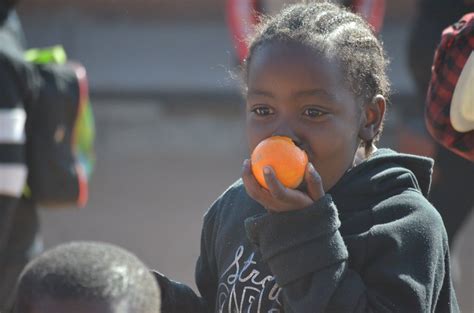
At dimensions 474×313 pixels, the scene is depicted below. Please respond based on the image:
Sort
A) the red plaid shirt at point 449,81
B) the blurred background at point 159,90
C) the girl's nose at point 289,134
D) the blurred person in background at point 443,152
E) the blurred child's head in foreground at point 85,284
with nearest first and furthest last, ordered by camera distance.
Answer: the blurred child's head in foreground at point 85,284
the girl's nose at point 289,134
the red plaid shirt at point 449,81
the blurred person in background at point 443,152
the blurred background at point 159,90

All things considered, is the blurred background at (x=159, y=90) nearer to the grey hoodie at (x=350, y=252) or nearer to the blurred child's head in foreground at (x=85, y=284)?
the grey hoodie at (x=350, y=252)

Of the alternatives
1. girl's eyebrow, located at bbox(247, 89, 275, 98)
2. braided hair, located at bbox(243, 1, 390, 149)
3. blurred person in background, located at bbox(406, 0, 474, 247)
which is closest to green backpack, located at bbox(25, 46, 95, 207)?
blurred person in background, located at bbox(406, 0, 474, 247)

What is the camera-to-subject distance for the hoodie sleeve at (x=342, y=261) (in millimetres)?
2230

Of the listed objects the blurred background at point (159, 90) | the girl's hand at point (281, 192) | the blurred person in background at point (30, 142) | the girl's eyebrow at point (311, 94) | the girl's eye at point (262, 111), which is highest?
the girl's eyebrow at point (311, 94)

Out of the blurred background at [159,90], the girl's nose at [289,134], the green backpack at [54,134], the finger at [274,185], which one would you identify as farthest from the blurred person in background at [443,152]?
the blurred background at [159,90]

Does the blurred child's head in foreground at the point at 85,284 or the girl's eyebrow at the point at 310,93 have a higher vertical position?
the girl's eyebrow at the point at 310,93

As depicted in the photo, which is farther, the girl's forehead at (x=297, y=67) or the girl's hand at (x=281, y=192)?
the girl's forehead at (x=297, y=67)

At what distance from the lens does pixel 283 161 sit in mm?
2227

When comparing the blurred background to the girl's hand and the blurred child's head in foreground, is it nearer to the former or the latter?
the girl's hand

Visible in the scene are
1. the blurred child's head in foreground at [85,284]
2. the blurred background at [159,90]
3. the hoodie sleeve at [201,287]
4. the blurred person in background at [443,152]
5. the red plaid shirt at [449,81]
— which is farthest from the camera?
the blurred background at [159,90]

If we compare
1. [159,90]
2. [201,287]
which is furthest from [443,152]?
[159,90]

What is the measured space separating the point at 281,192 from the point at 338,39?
43 centimetres

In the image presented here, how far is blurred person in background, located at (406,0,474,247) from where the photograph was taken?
4340 mm

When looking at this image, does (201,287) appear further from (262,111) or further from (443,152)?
(443,152)
